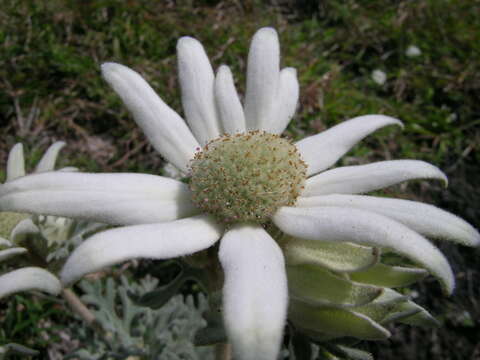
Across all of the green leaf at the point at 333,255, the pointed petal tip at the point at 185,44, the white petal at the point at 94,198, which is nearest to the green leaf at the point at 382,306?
the green leaf at the point at 333,255

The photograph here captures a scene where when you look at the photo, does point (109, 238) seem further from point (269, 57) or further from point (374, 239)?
point (269, 57)

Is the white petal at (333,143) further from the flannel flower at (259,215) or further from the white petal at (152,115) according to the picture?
the white petal at (152,115)

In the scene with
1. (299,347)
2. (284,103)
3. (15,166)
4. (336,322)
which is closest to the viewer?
(336,322)

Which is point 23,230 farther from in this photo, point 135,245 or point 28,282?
point 135,245

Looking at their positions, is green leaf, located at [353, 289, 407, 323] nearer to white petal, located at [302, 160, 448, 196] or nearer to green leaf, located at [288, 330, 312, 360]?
green leaf, located at [288, 330, 312, 360]

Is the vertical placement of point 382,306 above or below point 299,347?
above

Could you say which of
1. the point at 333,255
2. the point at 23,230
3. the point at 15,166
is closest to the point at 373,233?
the point at 333,255
